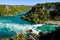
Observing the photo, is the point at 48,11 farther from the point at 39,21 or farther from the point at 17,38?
the point at 17,38

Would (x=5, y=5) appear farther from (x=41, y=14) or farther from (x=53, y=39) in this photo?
(x=53, y=39)

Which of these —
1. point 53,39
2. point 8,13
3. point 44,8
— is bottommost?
point 8,13

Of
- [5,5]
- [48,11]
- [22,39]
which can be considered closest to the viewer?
[22,39]

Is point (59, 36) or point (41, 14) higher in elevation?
point (59, 36)

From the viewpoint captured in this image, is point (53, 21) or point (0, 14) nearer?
point (53, 21)

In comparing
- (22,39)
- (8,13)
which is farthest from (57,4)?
(22,39)

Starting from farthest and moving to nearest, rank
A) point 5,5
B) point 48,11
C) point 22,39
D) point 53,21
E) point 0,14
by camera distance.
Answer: point 5,5
point 0,14
point 48,11
point 53,21
point 22,39

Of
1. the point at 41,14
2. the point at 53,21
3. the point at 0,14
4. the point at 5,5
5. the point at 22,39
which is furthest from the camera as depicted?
the point at 5,5

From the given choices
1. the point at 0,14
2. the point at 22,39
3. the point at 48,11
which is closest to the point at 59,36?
the point at 22,39

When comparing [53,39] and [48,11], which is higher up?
[53,39]
